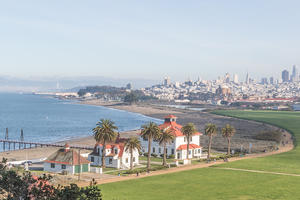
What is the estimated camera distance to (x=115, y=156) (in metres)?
73.2

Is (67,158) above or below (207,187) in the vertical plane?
above

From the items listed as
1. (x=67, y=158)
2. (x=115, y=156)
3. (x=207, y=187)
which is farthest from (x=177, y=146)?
(x=207, y=187)

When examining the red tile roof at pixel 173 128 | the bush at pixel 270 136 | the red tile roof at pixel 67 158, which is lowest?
the bush at pixel 270 136

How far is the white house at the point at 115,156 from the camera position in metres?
73.2

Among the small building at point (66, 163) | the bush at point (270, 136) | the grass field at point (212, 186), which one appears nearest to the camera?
the grass field at point (212, 186)

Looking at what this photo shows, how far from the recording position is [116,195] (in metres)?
49.3

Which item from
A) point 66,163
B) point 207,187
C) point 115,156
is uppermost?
point 115,156

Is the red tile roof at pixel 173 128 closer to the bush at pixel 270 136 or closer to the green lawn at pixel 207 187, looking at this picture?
the green lawn at pixel 207 187

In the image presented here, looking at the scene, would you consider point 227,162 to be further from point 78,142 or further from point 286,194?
point 78,142

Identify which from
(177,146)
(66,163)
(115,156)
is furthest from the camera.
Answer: (177,146)

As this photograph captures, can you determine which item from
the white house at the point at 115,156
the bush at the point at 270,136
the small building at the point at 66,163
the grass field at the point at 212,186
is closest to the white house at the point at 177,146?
the white house at the point at 115,156

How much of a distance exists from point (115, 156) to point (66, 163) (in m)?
10.1

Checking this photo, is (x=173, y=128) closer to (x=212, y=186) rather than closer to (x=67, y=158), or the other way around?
(x=67, y=158)

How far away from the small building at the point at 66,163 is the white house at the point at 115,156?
663cm
